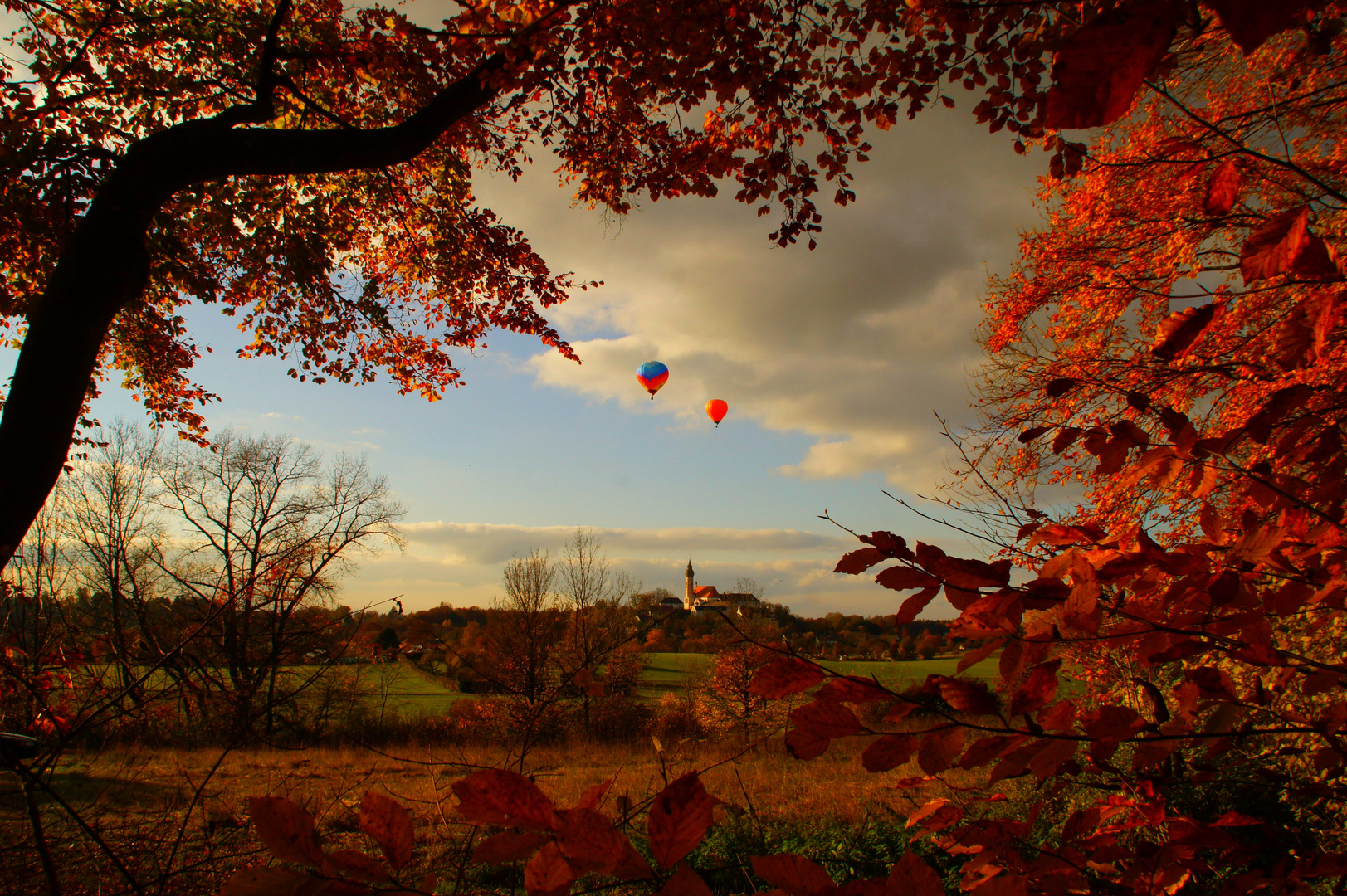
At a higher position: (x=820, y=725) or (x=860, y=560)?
(x=860, y=560)

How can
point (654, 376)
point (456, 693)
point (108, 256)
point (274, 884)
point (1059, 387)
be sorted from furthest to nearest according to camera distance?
point (456, 693) < point (654, 376) < point (108, 256) < point (1059, 387) < point (274, 884)

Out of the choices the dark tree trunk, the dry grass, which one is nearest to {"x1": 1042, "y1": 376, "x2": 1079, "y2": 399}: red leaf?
the dry grass

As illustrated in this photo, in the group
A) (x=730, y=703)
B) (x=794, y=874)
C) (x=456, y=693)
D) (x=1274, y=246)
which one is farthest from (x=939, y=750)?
(x=456, y=693)

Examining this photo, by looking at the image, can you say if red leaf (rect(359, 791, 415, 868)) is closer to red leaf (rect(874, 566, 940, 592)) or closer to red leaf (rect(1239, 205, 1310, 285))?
red leaf (rect(874, 566, 940, 592))

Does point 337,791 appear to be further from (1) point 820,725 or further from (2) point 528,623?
(2) point 528,623

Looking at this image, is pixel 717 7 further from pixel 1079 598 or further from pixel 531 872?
pixel 531 872

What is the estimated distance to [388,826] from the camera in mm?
646

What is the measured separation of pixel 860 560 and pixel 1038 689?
0.35 m

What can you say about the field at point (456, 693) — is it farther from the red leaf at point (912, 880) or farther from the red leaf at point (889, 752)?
the red leaf at point (912, 880)

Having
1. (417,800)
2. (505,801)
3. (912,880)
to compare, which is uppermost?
(505,801)

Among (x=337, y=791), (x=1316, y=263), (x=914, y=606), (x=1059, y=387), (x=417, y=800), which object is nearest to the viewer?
(x=1316, y=263)

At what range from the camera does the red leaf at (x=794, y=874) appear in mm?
616

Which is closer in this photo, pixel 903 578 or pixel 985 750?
pixel 985 750

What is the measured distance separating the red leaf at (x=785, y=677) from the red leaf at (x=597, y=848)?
0.39m
